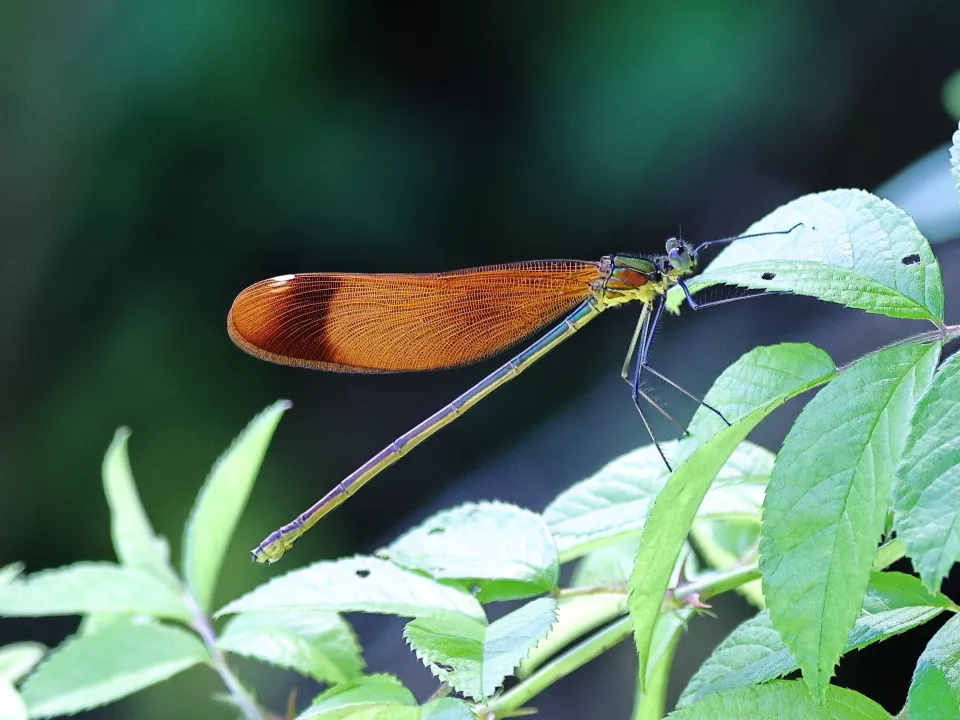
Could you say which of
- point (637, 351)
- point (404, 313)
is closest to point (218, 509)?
point (404, 313)

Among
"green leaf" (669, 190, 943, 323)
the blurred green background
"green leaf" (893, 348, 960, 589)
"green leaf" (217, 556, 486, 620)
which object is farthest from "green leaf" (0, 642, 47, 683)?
the blurred green background

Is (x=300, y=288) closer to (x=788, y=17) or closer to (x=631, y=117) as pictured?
(x=631, y=117)

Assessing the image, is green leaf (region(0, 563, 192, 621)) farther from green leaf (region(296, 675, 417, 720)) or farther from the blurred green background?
the blurred green background

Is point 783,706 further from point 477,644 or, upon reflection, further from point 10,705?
point 10,705

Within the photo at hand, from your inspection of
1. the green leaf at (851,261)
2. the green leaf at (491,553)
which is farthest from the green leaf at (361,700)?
the green leaf at (851,261)

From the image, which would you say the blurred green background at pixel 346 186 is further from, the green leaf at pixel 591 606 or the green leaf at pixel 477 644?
the green leaf at pixel 477 644
